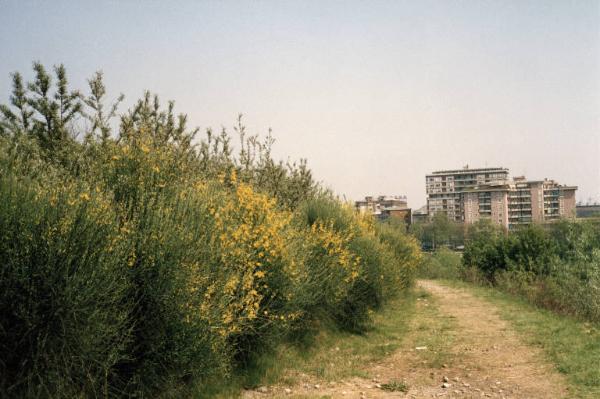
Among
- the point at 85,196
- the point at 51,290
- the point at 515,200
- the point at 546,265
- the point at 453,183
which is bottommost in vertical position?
the point at 546,265

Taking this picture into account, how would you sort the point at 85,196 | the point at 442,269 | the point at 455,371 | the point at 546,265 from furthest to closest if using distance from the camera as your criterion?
the point at 442,269
the point at 546,265
the point at 455,371
the point at 85,196

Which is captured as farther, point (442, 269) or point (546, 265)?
point (442, 269)

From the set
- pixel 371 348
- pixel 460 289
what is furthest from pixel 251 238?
pixel 460 289

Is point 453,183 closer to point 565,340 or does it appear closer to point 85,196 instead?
point 565,340

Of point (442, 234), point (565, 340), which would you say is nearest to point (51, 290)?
point (565, 340)

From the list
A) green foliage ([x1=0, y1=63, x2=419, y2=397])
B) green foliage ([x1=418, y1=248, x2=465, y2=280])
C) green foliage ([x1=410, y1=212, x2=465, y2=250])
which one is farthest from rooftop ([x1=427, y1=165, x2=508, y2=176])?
green foliage ([x1=0, y1=63, x2=419, y2=397])

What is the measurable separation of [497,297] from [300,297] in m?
12.8

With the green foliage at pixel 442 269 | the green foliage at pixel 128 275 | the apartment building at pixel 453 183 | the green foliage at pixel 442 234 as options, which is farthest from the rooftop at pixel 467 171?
the green foliage at pixel 128 275

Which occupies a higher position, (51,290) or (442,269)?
(51,290)

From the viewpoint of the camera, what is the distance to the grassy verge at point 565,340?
7.79 meters

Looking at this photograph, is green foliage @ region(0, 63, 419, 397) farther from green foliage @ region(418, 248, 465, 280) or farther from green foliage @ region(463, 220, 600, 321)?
green foliage @ region(418, 248, 465, 280)

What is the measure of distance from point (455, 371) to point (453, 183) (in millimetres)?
145789

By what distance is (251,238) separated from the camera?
807 cm

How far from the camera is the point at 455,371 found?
344 inches
